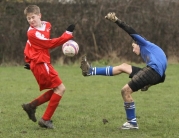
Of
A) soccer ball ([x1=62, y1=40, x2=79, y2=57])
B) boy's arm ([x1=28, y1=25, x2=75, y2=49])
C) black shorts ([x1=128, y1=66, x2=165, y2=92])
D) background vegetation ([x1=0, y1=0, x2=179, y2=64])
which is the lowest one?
background vegetation ([x1=0, y1=0, x2=179, y2=64])

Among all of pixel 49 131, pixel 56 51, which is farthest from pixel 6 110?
pixel 56 51

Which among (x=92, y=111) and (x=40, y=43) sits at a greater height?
(x=40, y=43)

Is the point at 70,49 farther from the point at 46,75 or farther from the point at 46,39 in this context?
the point at 46,75

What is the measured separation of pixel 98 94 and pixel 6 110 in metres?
3.97

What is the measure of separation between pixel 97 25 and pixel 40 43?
734 inches

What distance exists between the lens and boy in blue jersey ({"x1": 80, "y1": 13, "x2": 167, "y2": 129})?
7.65 m

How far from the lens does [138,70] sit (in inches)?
309

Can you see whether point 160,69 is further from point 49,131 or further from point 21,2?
point 21,2

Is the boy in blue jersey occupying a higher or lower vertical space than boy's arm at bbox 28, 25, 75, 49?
lower

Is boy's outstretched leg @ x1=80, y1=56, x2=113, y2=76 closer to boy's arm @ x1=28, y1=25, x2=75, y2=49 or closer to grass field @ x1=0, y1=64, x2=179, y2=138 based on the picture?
boy's arm @ x1=28, y1=25, x2=75, y2=49

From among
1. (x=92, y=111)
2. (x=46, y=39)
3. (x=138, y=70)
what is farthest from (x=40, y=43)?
(x=92, y=111)

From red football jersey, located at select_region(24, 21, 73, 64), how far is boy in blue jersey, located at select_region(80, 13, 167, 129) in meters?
0.50

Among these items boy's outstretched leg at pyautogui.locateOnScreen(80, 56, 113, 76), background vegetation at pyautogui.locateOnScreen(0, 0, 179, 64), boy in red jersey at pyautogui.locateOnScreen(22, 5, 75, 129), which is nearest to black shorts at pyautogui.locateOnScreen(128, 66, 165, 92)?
boy's outstretched leg at pyautogui.locateOnScreen(80, 56, 113, 76)

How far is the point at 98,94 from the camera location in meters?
13.8
